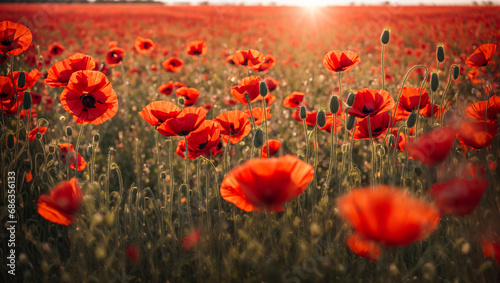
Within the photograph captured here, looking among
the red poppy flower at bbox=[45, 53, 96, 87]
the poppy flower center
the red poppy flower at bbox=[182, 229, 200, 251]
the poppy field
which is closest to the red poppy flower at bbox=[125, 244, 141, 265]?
the poppy field

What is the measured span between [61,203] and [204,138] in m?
0.64

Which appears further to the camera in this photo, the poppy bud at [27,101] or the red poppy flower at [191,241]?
the poppy bud at [27,101]

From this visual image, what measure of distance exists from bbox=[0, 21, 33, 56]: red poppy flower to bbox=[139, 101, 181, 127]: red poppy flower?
0.73 m

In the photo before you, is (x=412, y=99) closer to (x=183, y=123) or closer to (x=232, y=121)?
(x=232, y=121)

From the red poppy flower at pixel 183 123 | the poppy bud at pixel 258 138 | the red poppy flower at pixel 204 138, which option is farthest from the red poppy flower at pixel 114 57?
the poppy bud at pixel 258 138

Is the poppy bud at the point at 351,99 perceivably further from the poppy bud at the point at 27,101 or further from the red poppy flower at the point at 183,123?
the poppy bud at the point at 27,101

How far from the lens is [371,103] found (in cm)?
158

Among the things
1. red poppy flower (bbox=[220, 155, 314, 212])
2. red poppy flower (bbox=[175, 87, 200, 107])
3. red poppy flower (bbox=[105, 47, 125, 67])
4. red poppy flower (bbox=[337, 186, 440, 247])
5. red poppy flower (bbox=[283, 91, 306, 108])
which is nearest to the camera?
red poppy flower (bbox=[337, 186, 440, 247])

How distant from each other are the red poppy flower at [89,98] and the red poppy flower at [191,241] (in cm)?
64

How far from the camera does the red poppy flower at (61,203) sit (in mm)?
1161

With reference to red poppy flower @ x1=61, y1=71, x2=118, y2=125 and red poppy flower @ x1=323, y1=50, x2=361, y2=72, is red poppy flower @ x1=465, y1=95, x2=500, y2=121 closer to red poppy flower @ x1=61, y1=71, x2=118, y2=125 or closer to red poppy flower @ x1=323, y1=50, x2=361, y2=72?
red poppy flower @ x1=323, y1=50, x2=361, y2=72

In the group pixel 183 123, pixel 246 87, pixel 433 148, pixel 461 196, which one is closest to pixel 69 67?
pixel 183 123

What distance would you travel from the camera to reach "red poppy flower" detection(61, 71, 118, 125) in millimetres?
1611

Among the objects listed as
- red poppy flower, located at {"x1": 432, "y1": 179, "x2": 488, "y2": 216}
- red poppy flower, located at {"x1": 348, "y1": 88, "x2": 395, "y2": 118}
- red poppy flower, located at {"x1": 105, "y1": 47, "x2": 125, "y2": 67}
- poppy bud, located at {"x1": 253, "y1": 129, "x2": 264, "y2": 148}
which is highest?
red poppy flower, located at {"x1": 105, "y1": 47, "x2": 125, "y2": 67}
